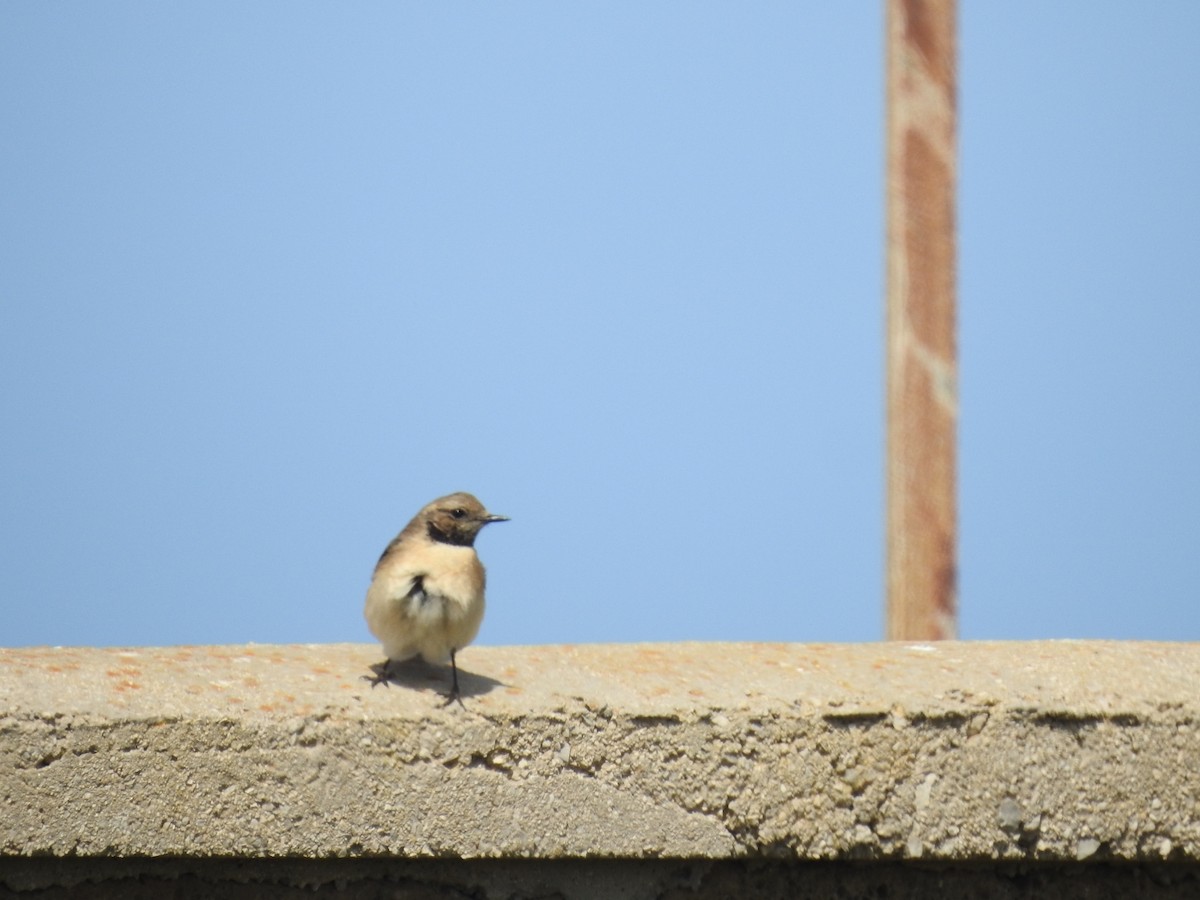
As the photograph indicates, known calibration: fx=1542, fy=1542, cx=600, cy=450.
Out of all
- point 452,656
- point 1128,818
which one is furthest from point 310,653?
point 1128,818

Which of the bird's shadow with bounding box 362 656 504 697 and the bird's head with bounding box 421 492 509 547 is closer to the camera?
the bird's shadow with bounding box 362 656 504 697

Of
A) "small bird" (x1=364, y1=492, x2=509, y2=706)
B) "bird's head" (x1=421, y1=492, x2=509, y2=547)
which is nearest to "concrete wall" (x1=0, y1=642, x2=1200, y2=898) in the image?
"small bird" (x1=364, y1=492, x2=509, y2=706)

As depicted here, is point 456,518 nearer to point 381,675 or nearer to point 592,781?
point 381,675

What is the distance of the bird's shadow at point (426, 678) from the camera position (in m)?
2.43

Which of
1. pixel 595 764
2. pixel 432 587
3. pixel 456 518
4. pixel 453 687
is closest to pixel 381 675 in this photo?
pixel 453 687

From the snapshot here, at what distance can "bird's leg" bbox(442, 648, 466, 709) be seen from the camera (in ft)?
7.68

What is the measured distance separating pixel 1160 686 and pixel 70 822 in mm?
1672

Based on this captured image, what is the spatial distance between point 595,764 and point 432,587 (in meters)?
0.68

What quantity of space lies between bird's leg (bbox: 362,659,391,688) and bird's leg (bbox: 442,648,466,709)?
0.34ft

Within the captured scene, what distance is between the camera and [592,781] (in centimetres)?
227

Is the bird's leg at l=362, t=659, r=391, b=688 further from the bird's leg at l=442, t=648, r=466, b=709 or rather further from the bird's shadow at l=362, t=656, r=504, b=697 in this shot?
the bird's leg at l=442, t=648, r=466, b=709

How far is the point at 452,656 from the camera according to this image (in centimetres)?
265

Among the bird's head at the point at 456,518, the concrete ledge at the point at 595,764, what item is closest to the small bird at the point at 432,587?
the bird's head at the point at 456,518

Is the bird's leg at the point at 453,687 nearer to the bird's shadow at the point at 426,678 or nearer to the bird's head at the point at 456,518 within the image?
the bird's shadow at the point at 426,678
